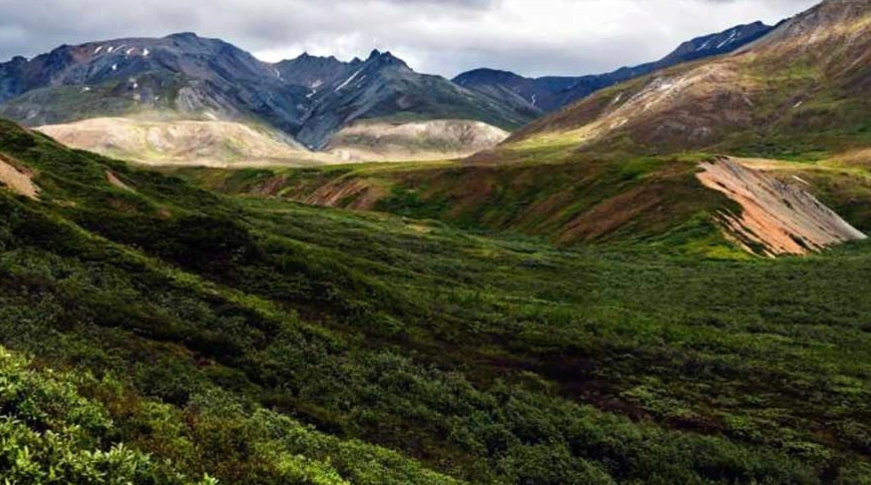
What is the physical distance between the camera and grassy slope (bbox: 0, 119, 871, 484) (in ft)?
107

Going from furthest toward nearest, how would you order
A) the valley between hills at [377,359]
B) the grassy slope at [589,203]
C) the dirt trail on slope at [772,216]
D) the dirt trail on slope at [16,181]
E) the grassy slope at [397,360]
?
the grassy slope at [589,203] < the dirt trail on slope at [772,216] < the dirt trail on slope at [16,181] < the grassy slope at [397,360] < the valley between hills at [377,359]

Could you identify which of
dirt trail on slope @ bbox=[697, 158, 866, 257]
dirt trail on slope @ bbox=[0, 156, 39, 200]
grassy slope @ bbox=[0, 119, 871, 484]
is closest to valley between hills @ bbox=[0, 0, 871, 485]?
grassy slope @ bbox=[0, 119, 871, 484]

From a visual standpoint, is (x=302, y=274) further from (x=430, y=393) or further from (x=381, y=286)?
(x=430, y=393)

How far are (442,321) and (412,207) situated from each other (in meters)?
130

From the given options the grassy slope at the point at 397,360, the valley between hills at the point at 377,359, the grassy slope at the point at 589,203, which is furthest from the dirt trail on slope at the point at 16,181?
the grassy slope at the point at 589,203

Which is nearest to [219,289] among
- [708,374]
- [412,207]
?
[708,374]

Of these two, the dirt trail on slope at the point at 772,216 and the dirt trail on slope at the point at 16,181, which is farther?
the dirt trail on slope at the point at 772,216

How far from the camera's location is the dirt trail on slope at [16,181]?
6481cm

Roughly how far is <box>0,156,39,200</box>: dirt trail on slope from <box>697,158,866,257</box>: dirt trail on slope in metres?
103

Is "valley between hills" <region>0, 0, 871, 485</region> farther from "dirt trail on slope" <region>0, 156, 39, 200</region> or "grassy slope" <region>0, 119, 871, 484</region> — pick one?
"dirt trail on slope" <region>0, 156, 39, 200</region>

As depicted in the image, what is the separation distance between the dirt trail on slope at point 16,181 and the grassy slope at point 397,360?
212 centimetres

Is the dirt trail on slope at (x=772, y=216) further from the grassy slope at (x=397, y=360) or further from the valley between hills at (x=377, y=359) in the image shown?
the grassy slope at (x=397, y=360)

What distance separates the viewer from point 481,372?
51.9 m

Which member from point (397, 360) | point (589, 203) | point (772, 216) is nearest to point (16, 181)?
point (397, 360)
